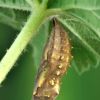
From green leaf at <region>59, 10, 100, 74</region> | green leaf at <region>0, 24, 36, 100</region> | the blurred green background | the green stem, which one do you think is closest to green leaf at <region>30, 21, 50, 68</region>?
the blurred green background

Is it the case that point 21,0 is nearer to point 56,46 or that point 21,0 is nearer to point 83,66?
point 56,46

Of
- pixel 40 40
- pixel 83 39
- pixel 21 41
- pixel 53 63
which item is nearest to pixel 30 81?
pixel 40 40

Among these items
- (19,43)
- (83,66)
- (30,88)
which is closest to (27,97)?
(30,88)

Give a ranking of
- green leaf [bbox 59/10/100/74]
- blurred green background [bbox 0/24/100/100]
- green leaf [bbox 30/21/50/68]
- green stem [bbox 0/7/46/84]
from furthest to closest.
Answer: blurred green background [bbox 0/24/100/100] → green leaf [bbox 30/21/50/68] → green leaf [bbox 59/10/100/74] → green stem [bbox 0/7/46/84]

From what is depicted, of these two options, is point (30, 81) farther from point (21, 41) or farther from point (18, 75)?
point (21, 41)

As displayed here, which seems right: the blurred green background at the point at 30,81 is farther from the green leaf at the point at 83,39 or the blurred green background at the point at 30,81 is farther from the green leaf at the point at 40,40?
the green leaf at the point at 83,39

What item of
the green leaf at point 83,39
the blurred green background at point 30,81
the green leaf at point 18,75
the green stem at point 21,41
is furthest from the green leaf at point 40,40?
the green leaf at point 18,75

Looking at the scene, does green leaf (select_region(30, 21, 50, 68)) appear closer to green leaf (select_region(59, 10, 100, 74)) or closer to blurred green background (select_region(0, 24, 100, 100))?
blurred green background (select_region(0, 24, 100, 100))
